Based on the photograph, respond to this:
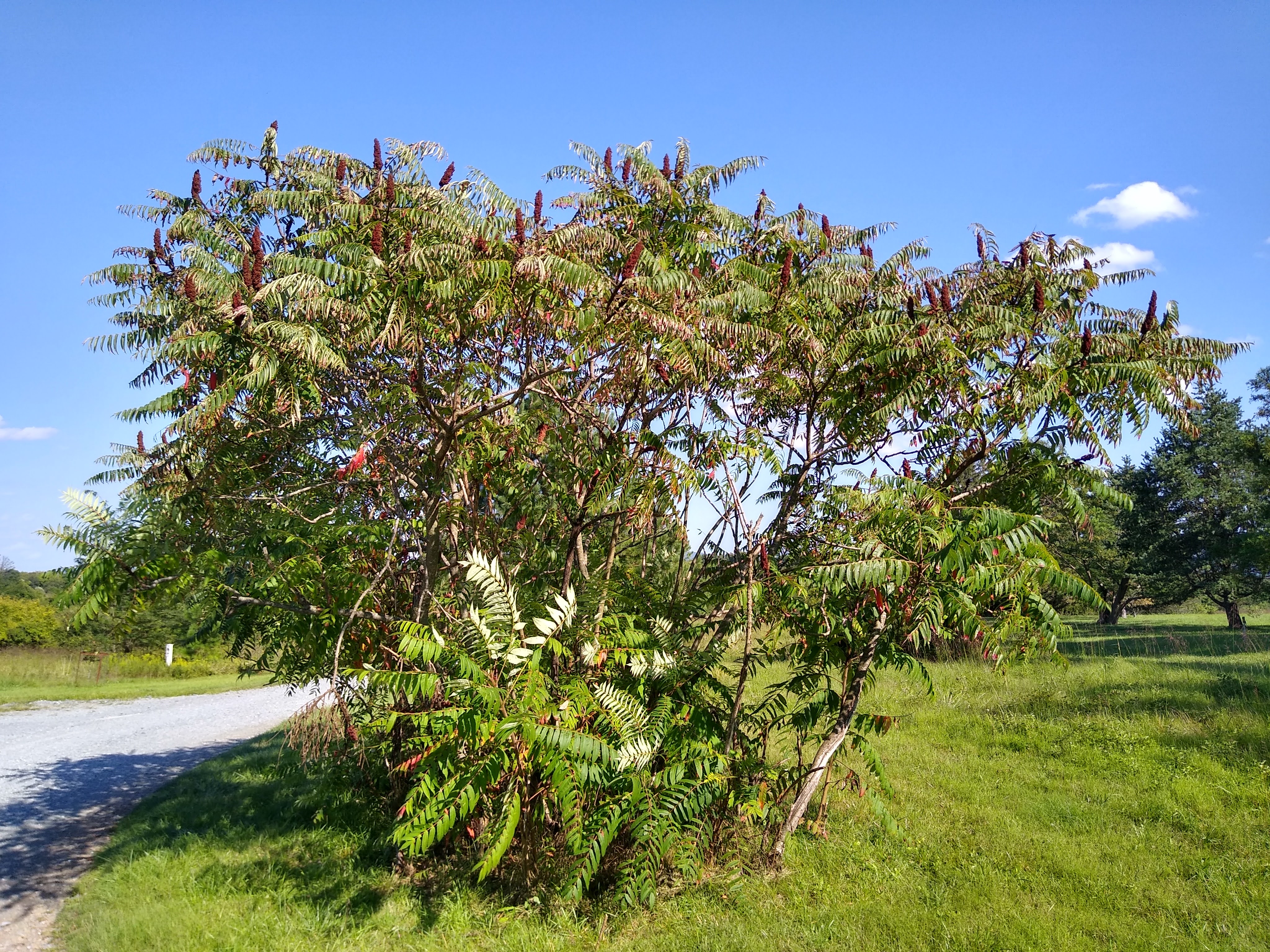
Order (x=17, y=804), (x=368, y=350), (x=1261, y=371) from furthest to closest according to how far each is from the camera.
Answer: (x=1261, y=371)
(x=17, y=804)
(x=368, y=350)

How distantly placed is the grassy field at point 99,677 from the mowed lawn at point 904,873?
11889 mm

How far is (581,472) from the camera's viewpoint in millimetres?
5941

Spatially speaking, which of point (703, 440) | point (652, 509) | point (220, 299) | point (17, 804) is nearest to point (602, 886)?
point (652, 509)

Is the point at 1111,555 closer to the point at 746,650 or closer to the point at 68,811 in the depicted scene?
the point at 746,650

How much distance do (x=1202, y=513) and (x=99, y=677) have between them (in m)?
35.8

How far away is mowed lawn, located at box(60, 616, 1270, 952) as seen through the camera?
208 inches

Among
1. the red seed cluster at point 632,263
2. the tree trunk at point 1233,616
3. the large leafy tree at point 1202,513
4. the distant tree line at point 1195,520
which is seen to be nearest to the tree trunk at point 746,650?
the red seed cluster at point 632,263

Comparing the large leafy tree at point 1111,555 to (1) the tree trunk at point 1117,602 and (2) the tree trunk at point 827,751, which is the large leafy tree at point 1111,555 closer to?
(1) the tree trunk at point 1117,602

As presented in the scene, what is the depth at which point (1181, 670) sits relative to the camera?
12508 millimetres

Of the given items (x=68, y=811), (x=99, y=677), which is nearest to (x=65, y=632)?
(x=99, y=677)

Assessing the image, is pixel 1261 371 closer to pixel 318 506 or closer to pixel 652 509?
pixel 652 509

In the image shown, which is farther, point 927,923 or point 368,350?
point 368,350

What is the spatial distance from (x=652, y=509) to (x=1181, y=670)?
35.6ft

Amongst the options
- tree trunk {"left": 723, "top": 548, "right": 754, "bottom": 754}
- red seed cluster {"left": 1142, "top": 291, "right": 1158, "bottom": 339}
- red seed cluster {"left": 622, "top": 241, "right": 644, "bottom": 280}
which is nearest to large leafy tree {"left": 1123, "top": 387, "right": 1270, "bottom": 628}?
red seed cluster {"left": 1142, "top": 291, "right": 1158, "bottom": 339}
